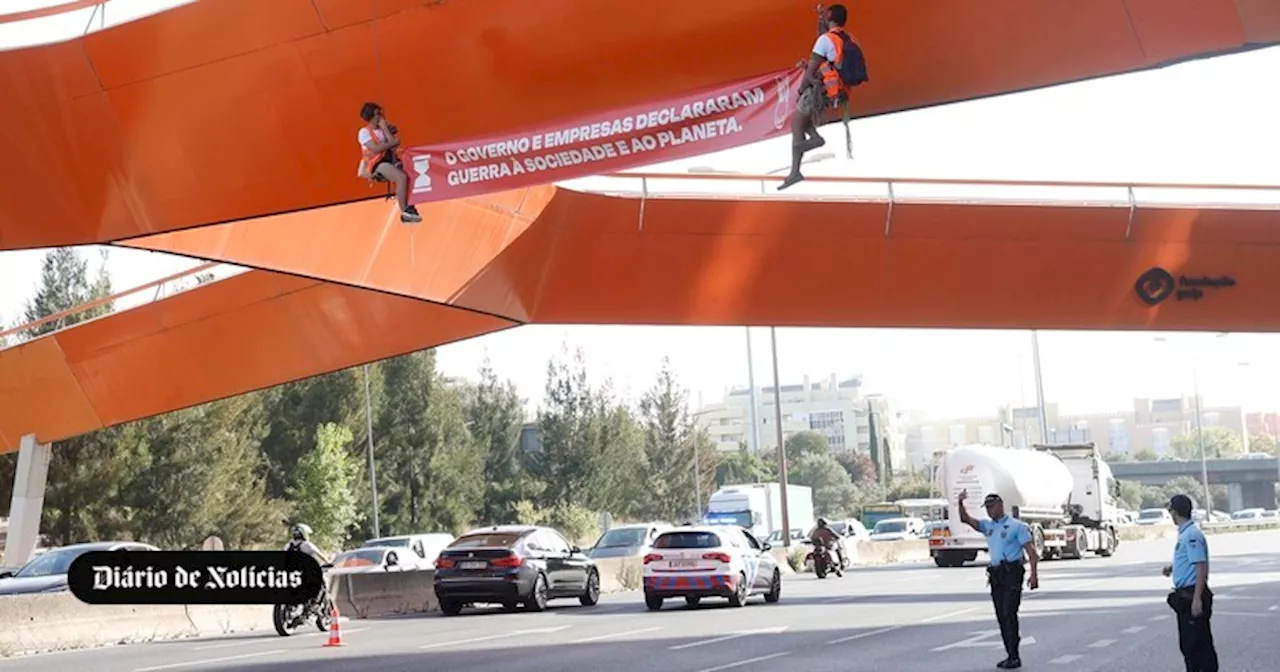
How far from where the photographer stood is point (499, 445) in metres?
98.5

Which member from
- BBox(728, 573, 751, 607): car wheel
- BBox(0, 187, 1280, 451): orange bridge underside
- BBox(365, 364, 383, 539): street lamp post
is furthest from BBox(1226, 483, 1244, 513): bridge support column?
BBox(0, 187, 1280, 451): orange bridge underside

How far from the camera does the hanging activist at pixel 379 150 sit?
1458 centimetres

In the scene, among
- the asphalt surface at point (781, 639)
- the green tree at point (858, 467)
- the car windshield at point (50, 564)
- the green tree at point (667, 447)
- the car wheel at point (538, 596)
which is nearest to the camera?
the asphalt surface at point (781, 639)

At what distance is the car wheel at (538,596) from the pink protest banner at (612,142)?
48.0 ft

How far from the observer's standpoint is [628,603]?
3161cm

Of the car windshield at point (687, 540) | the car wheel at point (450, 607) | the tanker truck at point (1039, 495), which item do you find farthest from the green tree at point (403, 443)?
the car windshield at point (687, 540)

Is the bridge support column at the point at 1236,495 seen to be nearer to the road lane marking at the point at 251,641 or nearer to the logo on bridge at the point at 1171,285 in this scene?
the logo on bridge at the point at 1171,285

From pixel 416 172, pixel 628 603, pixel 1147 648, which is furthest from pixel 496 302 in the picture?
pixel 628 603

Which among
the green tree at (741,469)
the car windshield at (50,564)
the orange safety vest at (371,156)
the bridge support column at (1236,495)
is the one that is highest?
the green tree at (741,469)

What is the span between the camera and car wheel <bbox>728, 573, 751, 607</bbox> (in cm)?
2784

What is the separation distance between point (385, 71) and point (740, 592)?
1566 cm

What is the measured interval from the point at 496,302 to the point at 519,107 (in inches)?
250

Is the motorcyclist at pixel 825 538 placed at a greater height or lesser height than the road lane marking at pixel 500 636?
greater

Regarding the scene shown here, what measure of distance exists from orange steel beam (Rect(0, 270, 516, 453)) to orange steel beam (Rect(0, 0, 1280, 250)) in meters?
6.72
